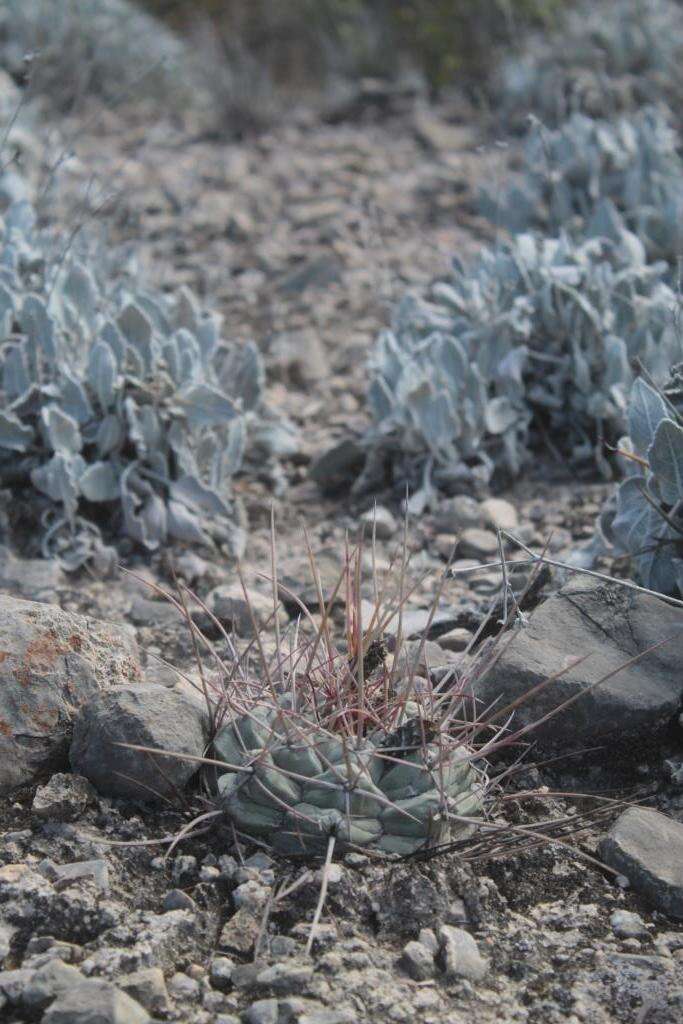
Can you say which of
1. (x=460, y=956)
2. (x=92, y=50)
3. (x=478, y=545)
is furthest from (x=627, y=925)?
(x=92, y=50)

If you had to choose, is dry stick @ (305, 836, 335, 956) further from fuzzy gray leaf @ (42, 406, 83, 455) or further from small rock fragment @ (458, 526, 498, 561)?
fuzzy gray leaf @ (42, 406, 83, 455)

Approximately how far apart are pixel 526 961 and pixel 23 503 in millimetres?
2023

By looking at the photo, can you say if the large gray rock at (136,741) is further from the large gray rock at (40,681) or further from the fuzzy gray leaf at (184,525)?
the fuzzy gray leaf at (184,525)

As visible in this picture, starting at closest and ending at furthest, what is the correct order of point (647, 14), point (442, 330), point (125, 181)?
1. point (442, 330)
2. point (125, 181)
3. point (647, 14)

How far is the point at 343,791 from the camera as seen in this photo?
2.05 metres

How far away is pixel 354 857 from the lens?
6.77 ft

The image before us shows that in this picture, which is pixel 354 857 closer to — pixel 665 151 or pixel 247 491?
pixel 247 491

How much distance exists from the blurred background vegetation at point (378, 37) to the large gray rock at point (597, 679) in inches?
207

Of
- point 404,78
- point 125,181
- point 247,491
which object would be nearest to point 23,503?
point 247,491

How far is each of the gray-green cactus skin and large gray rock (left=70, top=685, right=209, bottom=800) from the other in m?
0.11

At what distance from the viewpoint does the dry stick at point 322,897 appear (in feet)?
6.08

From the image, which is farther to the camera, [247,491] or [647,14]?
[647,14]

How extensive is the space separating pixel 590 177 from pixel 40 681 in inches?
146

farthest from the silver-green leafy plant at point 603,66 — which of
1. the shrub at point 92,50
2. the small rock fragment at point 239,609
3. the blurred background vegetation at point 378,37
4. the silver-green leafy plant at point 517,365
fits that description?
the small rock fragment at point 239,609
